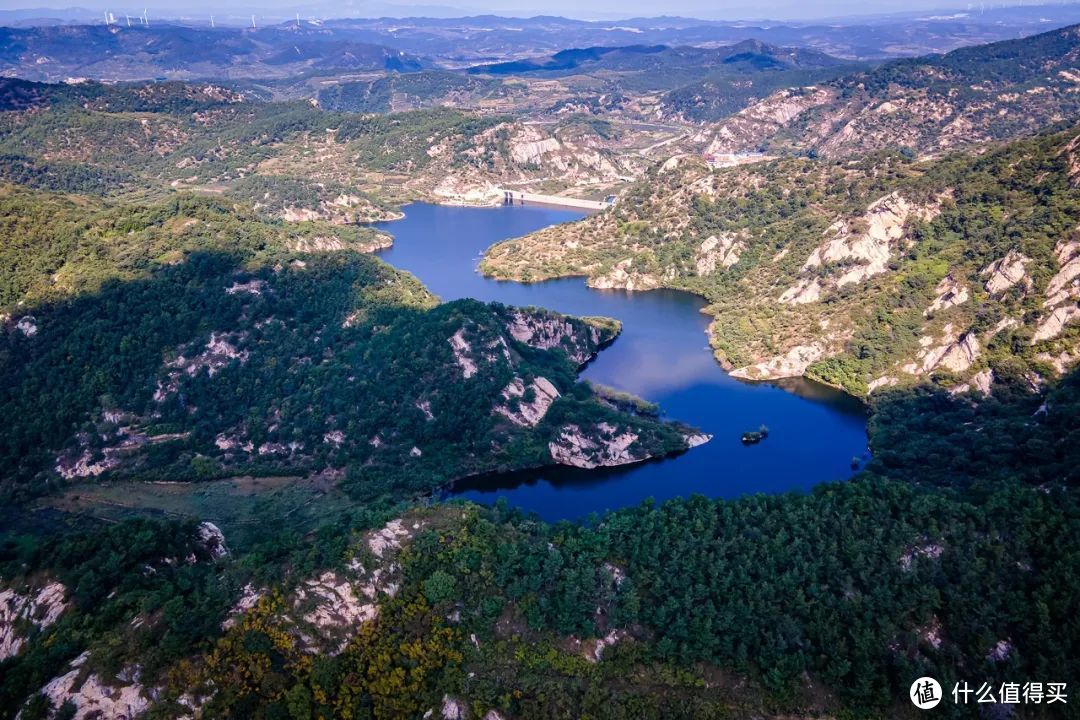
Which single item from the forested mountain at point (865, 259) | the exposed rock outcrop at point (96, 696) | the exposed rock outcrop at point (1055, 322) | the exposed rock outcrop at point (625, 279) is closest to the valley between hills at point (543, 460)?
the exposed rock outcrop at point (96, 696)

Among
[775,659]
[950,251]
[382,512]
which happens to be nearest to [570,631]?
[775,659]

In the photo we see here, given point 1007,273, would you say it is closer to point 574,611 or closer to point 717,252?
point 717,252

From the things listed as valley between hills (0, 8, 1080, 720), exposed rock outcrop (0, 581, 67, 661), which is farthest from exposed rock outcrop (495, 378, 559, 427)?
exposed rock outcrop (0, 581, 67, 661)

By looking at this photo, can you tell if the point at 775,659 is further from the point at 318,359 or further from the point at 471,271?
the point at 471,271

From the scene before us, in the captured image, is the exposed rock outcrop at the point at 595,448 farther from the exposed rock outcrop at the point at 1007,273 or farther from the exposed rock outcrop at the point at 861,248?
the exposed rock outcrop at the point at 1007,273

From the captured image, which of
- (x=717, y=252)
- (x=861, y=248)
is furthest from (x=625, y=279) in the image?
(x=861, y=248)

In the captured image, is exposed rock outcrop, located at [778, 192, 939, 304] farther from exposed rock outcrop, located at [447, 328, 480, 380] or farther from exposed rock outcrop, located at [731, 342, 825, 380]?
exposed rock outcrop, located at [447, 328, 480, 380]
